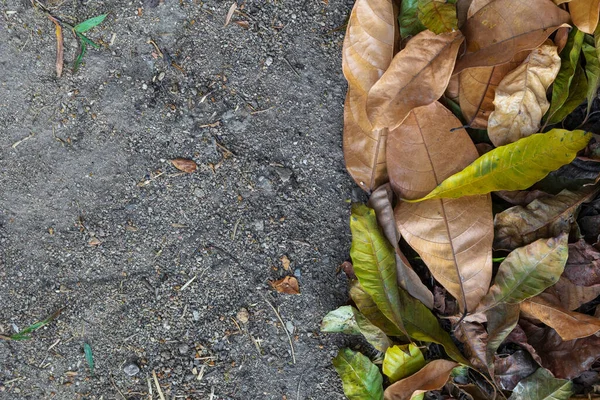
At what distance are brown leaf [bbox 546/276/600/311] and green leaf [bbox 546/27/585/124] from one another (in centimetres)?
49

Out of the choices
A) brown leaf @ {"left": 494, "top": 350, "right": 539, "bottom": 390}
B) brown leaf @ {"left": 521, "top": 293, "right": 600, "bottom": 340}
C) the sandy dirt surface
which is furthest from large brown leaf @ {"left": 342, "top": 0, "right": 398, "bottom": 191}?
brown leaf @ {"left": 494, "top": 350, "right": 539, "bottom": 390}

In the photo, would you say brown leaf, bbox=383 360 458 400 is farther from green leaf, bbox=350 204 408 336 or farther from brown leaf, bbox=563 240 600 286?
brown leaf, bbox=563 240 600 286

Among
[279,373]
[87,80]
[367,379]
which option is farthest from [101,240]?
[367,379]

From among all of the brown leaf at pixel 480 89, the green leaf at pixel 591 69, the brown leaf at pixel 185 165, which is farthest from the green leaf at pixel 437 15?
the brown leaf at pixel 185 165

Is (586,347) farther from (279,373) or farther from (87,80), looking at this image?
(87,80)

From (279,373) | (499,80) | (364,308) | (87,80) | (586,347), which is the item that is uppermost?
(499,80)

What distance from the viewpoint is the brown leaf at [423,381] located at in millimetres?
1631

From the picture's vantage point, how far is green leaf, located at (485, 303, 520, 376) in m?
1.61

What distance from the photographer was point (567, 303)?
5.36 feet

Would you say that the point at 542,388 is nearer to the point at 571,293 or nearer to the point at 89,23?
the point at 571,293

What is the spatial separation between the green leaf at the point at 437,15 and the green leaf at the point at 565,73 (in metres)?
0.35

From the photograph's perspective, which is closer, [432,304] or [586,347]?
[586,347]

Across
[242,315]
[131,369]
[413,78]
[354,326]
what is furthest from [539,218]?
[131,369]

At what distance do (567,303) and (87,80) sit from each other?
167 centimetres
